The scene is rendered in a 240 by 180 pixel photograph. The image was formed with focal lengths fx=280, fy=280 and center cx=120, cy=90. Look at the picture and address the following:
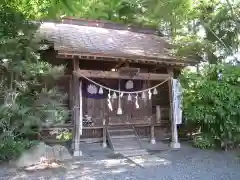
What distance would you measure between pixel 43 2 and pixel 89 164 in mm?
4988

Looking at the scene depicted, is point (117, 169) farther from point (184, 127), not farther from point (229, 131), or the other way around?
point (184, 127)

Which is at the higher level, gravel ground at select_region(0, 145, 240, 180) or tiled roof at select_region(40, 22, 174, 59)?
tiled roof at select_region(40, 22, 174, 59)

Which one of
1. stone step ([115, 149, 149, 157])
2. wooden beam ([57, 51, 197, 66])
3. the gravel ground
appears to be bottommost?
the gravel ground

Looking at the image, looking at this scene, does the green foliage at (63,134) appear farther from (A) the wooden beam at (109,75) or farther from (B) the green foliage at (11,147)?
(A) the wooden beam at (109,75)

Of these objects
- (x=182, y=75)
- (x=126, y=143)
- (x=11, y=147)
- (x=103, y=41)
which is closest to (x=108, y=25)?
(x=103, y=41)

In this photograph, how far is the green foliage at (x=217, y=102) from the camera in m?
8.80

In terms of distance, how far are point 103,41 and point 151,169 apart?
496 centimetres

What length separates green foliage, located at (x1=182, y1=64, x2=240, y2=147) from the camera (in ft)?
28.9

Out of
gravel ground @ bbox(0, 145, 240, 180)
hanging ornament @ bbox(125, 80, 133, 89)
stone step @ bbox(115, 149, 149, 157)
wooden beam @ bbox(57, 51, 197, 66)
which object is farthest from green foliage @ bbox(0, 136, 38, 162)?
hanging ornament @ bbox(125, 80, 133, 89)

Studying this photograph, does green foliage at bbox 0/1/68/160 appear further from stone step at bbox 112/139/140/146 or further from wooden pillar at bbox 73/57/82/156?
stone step at bbox 112/139/140/146

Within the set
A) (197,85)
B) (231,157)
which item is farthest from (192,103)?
(231,157)

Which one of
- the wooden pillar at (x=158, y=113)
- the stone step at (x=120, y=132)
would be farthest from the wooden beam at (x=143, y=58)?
the stone step at (x=120, y=132)

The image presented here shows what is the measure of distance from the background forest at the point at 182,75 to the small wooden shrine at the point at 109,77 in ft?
2.15

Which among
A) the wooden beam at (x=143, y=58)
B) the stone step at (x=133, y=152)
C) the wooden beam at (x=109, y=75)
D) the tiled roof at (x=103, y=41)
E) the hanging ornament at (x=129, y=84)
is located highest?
the tiled roof at (x=103, y=41)
